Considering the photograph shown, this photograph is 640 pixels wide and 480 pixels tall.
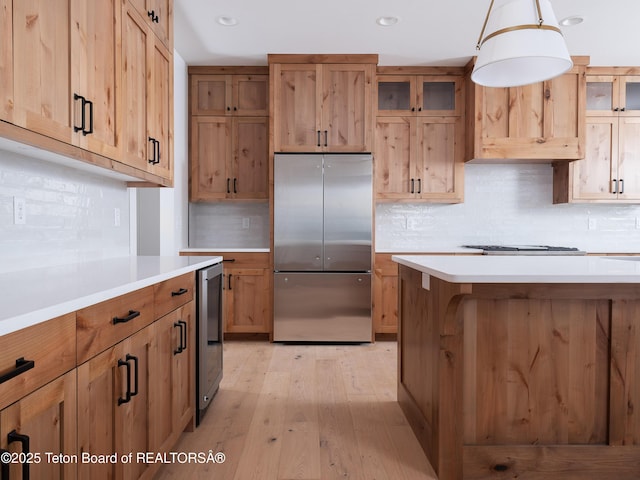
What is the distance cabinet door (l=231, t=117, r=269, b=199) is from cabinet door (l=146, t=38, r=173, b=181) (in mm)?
1472

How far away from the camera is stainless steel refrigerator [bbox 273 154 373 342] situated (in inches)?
147

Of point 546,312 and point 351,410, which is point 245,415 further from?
point 546,312

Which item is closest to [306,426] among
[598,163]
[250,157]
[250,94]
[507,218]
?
[250,157]

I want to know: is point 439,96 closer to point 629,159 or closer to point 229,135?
point 629,159

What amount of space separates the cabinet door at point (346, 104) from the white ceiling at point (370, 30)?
0.19 metres

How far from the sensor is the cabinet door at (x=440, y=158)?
13.3 feet

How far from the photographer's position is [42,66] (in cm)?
135

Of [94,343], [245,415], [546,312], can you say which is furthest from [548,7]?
[245,415]

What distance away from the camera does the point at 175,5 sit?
116 inches

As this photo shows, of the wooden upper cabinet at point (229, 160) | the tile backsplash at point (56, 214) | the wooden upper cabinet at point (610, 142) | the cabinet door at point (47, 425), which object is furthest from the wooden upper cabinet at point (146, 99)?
the wooden upper cabinet at point (610, 142)

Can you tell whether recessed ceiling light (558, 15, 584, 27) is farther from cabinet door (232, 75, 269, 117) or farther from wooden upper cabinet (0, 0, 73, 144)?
wooden upper cabinet (0, 0, 73, 144)

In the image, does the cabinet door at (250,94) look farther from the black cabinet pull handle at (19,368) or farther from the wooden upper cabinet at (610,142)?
the black cabinet pull handle at (19,368)

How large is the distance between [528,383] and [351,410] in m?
1.04

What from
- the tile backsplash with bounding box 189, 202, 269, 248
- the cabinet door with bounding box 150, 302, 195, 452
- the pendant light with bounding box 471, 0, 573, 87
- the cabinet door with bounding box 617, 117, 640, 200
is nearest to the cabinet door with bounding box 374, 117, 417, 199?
the tile backsplash with bounding box 189, 202, 269, 248
